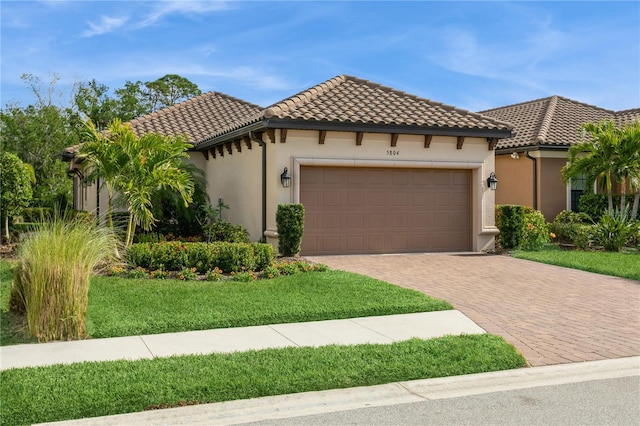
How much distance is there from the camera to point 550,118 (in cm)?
2389

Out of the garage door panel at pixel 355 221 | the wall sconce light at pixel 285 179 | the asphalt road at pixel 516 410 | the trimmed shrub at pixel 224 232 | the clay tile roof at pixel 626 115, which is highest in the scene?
the clay tile roof at pixel 626 115

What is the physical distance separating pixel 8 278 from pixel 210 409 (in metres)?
7.53

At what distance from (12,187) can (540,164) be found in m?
18.5

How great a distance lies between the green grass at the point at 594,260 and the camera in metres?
13.4

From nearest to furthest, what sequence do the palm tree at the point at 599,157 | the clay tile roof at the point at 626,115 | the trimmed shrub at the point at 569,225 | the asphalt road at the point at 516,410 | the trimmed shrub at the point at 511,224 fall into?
the asphalt road at the point at 516,410 < the trimmed shrub at the point at 511,224 < the trimmed shrub at the point at 569,225 < the palm tree at the point at 599,157 < the clay tile roof at the point at 626,115

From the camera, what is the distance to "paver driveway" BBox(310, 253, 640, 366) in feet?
24.9

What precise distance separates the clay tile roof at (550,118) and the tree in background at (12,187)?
17125mm

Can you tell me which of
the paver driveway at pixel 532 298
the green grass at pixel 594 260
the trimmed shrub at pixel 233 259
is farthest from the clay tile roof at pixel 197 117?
the green grass at pixel 594 260

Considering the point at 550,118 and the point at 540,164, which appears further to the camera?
the point at 550,118

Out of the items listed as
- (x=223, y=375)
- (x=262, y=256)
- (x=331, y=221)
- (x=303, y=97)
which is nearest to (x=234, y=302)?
(x=262, y=256)

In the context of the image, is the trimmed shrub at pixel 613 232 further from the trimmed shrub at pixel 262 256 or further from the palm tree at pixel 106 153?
the palm tree at pixel 106 153

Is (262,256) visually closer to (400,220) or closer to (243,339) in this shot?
(243,339)

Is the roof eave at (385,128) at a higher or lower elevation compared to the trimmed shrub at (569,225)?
higher

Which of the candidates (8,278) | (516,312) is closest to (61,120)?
(8,278)
